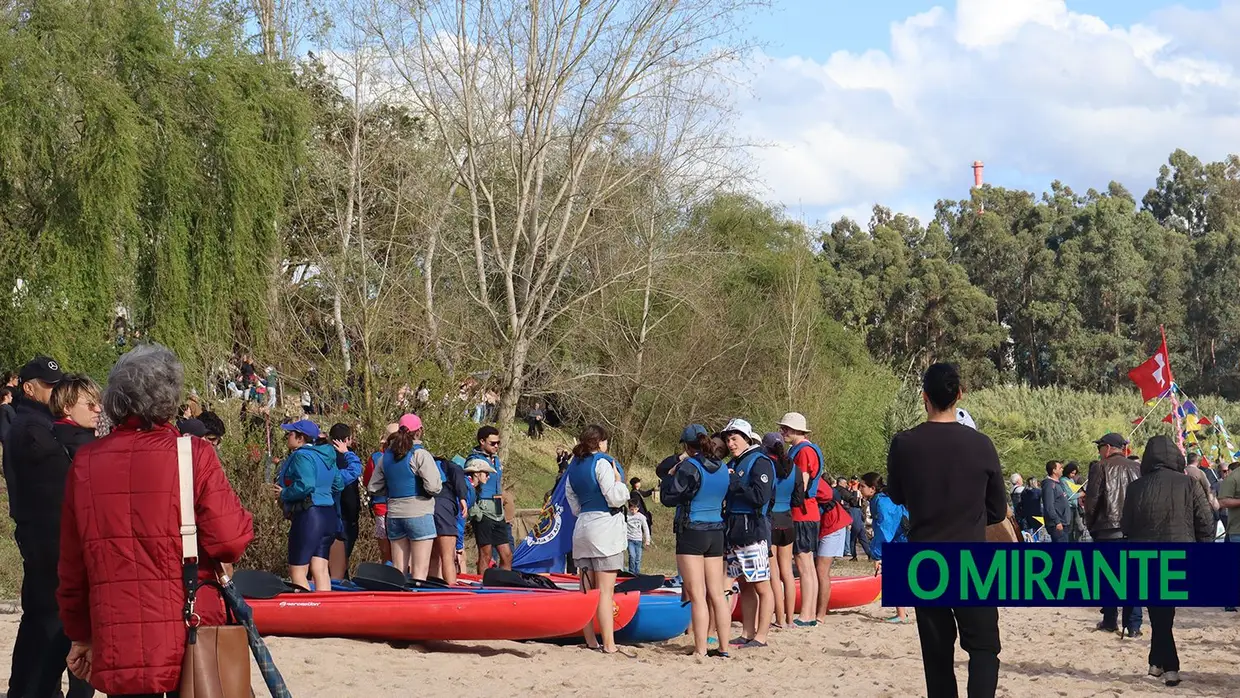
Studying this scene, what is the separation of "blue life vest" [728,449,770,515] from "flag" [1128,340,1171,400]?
55.2 ft

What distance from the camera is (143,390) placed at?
438 cm

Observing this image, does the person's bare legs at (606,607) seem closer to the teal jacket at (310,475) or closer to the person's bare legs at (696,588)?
the person's bare legs at (696,588)

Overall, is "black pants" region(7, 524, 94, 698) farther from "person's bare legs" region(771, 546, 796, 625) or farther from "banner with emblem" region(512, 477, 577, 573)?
"person's bare legs" region(771, 546, 796, 625)

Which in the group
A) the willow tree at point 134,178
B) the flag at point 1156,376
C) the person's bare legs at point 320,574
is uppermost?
the willow tree at point 134,178

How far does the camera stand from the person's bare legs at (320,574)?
1141 centimetres

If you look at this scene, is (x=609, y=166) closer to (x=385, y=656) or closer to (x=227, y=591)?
(x=385, y=656)

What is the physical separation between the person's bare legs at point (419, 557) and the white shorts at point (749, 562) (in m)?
2.86

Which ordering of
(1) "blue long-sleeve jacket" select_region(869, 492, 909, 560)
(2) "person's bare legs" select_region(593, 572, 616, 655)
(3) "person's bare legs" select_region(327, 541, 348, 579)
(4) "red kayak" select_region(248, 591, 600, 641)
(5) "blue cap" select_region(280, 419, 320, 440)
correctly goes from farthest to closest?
1. (1) "blue long-sleeve jacket" select_region(869, 492, 909, 560)
2. (3) "person's bare legs" select_region(327, 541, 348, 579)
3. (5) "blue cap" select_region(280, 419, 320, 440)
4. (2) "person's bare legs" select_region(593, 572, 616, 655)
5. (4) "red kayak" select_region(248, 591, 600, 641)

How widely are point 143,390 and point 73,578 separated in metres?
0.64

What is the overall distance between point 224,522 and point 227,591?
9.5 inches

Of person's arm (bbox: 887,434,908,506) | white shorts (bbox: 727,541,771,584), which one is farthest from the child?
person's arm (bbox: 887,434,908,506)

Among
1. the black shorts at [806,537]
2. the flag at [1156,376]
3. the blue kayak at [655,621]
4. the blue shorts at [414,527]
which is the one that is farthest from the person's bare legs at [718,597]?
the flag at [1156,376]

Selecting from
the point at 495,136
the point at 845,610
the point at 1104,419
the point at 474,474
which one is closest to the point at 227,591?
the point at 474,474

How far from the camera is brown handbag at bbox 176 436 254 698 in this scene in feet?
14.1
